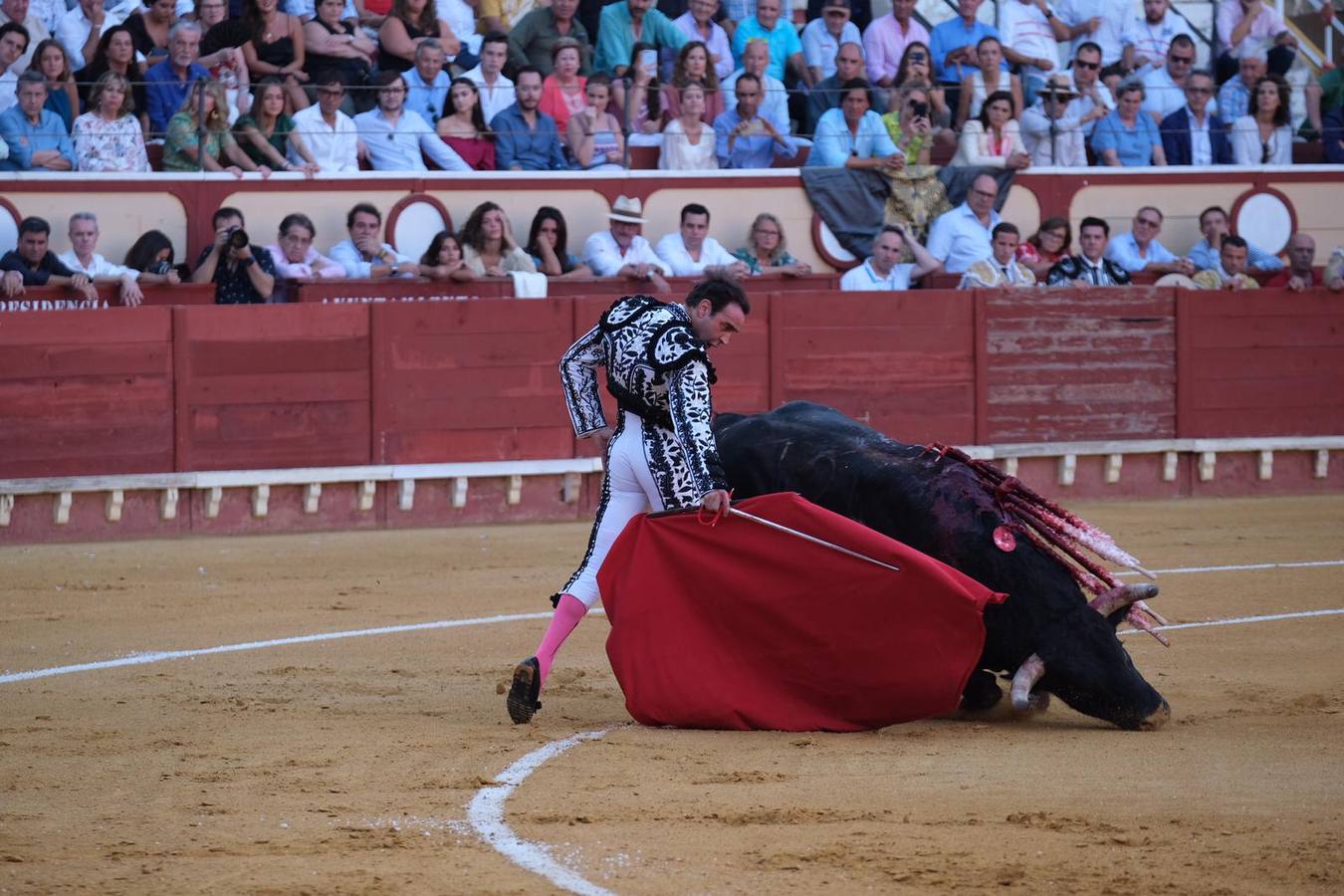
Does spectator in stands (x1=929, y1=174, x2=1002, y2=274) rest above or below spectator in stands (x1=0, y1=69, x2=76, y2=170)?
below

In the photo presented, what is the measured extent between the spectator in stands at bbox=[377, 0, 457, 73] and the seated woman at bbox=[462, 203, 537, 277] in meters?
0.98

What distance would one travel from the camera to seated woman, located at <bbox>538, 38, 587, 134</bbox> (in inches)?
401

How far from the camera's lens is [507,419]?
950 centimetres

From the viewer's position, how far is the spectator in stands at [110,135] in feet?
29.9

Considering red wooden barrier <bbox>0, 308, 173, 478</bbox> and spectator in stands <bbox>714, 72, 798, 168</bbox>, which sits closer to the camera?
red wooden barrier <bbox>0, 308, 173, 478</bbox>

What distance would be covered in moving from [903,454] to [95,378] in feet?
16.3

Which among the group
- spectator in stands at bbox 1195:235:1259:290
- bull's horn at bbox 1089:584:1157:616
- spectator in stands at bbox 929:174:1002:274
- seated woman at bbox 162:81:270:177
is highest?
seated woman at bbox 162:81:270:177

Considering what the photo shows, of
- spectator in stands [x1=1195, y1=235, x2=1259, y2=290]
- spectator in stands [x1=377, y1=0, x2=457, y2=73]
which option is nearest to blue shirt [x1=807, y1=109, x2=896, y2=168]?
spectator in stands [x1=377, y1=0, x2=457, y2=73]

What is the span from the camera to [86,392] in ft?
28.8

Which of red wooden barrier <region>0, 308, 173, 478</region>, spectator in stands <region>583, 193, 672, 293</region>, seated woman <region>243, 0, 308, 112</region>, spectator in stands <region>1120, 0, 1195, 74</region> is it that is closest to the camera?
red wooden barrier <region>0, 308, 173, 478</region>

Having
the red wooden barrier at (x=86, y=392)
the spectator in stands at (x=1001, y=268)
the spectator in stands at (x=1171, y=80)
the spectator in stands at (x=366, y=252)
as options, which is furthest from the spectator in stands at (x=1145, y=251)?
the red wooden barrier at (x=86, y=392)

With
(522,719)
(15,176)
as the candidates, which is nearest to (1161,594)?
(522,719)

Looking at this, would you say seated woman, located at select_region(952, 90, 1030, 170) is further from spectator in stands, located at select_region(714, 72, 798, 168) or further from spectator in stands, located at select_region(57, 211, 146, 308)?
spectator in stands, located at select_region(57, 211, 146, 308)

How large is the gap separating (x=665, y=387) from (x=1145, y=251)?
6994mm
